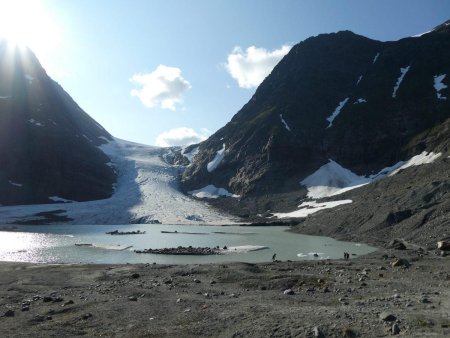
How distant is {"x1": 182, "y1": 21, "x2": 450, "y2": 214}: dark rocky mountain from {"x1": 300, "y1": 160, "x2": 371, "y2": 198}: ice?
121 inches

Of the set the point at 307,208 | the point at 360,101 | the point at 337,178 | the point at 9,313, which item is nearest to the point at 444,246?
the point at 9,313

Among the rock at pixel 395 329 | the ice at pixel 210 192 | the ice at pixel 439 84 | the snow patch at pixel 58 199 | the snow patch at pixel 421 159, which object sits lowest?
the rock at pixel 395 329

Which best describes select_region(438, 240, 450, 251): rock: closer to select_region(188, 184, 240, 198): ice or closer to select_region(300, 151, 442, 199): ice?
select_region(300, 151, 442, 199): ice

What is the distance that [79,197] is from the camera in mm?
167875

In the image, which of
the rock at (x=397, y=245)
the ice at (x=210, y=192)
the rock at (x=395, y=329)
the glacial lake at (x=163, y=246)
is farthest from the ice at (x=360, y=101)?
the rock at (x=395, y=329)

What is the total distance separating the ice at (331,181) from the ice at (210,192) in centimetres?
2916

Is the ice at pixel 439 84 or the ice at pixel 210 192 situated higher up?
the ice at pixel 439 84

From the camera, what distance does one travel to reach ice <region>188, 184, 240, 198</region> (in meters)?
163

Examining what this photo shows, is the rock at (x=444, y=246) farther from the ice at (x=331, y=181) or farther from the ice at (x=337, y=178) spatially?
the ice at (x=331, y=181)

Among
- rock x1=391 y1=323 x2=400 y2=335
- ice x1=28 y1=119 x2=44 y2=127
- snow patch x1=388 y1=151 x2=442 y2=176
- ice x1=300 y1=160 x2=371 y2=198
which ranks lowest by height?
rock x1=391 y1=323 x2=400 y2=335

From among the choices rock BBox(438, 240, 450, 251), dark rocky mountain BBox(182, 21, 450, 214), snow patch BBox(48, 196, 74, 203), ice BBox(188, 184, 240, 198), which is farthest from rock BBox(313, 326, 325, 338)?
snow patch BBox(48, 196, 74, 203)

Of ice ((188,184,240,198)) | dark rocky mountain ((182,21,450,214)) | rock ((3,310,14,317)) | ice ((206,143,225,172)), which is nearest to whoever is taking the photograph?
rock ((3,310,14,317))

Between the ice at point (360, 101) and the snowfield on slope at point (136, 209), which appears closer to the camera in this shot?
the snowfield on slope at point (136, 209)

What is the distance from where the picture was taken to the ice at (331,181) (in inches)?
5098
